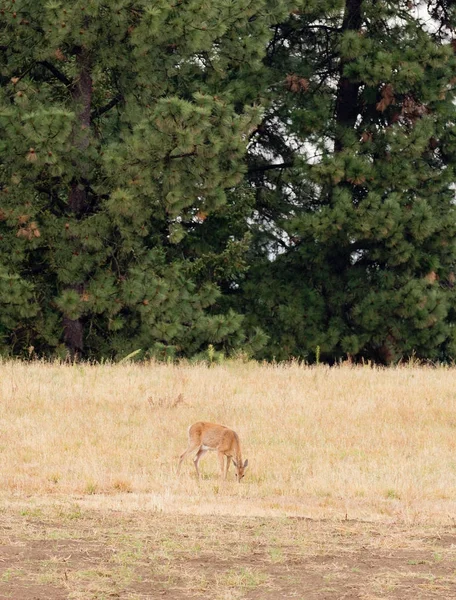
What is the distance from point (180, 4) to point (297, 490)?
518 inches

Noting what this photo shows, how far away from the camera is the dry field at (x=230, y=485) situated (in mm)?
8469

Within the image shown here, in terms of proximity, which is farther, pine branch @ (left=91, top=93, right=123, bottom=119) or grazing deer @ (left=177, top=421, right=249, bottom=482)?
pine branch @ (left=91, top=93, right=123, bottom=119)

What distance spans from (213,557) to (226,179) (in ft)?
51.0

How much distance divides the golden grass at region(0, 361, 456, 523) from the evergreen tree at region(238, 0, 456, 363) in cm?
617

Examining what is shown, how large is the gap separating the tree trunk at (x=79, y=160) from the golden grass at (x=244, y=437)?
4268 mm

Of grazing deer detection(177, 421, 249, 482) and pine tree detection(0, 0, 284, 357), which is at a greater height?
pine tree detection(0, 0, 284, 357)

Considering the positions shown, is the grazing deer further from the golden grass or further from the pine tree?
the pine tree

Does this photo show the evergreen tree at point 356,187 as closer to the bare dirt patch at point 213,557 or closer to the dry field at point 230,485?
the dry field at point 230,485

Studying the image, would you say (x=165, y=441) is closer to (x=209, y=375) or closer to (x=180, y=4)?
(x=209, y=375)

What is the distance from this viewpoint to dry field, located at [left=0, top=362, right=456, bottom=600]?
8.47 m

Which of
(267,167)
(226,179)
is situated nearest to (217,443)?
(226,179)

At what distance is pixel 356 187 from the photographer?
93.0 feet

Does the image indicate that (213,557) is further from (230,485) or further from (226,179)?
(226,179)

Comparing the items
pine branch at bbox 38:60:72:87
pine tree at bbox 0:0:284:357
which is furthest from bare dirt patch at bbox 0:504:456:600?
pine branch at bbox 38:60:72:87
